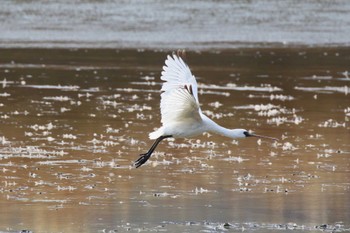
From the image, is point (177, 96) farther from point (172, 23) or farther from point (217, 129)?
point (172, 23)

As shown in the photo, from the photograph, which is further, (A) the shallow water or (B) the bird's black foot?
(A) the shallow water

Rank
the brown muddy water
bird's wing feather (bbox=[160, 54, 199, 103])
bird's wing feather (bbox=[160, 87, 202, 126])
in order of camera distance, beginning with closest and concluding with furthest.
Answer: the brown muddy water → bird's wing feather (bbox=[160, 87, 202, 126]) → bird's wing feather (bbox=[160, 54, 199, 103])

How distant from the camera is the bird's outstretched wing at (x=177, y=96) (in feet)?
32.9

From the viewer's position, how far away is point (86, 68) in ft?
82.4

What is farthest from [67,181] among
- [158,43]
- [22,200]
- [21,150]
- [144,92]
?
[158,43]

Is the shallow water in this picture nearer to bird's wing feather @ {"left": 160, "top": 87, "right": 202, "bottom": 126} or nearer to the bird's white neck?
the bird's white neck

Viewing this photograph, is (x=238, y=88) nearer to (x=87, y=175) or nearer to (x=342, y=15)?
(x=87, y=175)

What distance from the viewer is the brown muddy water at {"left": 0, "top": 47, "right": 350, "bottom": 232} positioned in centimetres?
933

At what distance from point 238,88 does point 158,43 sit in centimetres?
1069

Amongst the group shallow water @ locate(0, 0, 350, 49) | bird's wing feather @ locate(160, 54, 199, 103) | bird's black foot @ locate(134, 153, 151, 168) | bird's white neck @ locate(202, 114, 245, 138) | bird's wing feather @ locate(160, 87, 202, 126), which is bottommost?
bird's black foot @ locate(134, 153, 151, 168)

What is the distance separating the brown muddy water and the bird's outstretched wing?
0.79 metres

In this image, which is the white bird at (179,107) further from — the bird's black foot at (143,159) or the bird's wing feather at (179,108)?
the bird's black foot at (143,159)

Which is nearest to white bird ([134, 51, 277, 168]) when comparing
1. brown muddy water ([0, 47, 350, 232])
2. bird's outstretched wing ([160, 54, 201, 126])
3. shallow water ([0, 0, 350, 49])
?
bird's outstretched wing ([160, 54, 201, 126])

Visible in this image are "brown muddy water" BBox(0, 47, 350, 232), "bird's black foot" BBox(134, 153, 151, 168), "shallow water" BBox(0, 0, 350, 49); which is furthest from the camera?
"shallow water" BBox(0, 0, 350, 49)
